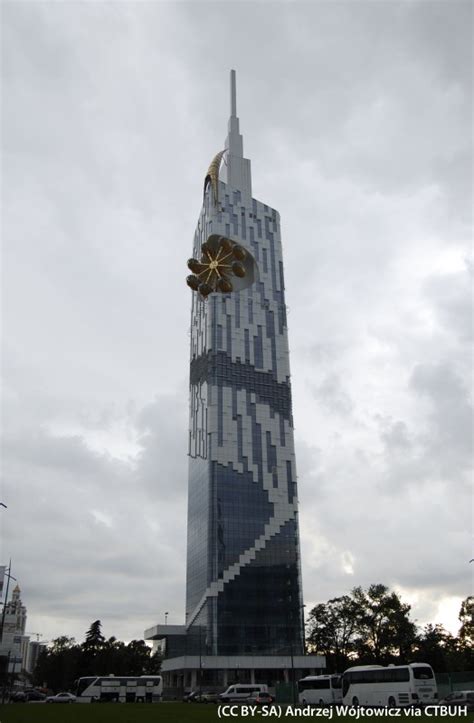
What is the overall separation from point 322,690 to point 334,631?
57147mm

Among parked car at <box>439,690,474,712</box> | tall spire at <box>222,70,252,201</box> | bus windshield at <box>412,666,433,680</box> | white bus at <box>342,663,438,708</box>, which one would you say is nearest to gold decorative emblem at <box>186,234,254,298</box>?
tall spire at <box>222,70,252,201</box>

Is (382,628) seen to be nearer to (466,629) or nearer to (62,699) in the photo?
(466,629)

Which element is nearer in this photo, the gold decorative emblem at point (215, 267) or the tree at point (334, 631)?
the tree at point (334, 631)

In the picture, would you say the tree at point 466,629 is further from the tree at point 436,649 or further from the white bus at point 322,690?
the white bus at point 322,690

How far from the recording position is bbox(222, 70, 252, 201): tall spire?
156 metres

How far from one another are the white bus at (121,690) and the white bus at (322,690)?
28.6 meters

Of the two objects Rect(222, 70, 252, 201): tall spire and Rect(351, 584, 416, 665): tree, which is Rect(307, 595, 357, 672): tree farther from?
Rect(222, 70, 252, 201): tall spire

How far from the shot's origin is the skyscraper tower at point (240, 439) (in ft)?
392

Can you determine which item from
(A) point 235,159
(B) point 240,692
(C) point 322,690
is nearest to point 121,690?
(B) point 240,692

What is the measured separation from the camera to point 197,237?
158375mm

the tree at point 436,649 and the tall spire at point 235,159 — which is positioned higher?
the tall spire at point 235,159

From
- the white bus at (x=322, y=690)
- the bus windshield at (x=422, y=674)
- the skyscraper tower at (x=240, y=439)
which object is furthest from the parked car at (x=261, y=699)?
the skyscraper tower at (x=240, y=439)

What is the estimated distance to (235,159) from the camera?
159 m

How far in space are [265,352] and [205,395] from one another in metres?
16.4
